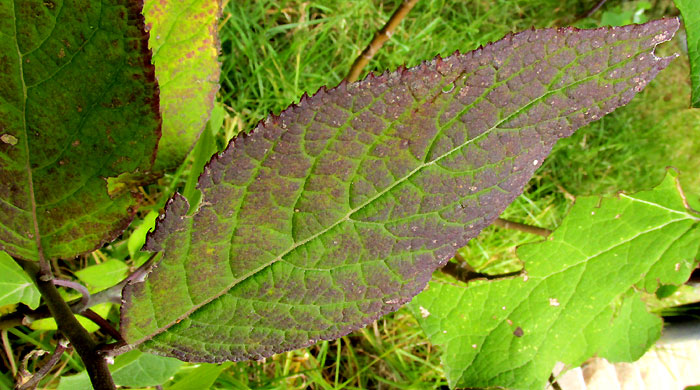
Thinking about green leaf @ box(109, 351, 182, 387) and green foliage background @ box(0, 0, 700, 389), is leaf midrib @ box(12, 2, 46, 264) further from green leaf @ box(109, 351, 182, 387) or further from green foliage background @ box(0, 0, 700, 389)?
green foliage background @ box(0, 0, 700, 389)

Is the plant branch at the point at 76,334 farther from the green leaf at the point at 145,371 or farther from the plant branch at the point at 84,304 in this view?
the green leaf at the point at 145,371

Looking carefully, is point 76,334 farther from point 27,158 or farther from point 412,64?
point 412,64

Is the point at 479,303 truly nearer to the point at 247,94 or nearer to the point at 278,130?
the point at 278,130

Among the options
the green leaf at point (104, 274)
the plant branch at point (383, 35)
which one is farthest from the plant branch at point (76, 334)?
the plant branch at point (383, 35)

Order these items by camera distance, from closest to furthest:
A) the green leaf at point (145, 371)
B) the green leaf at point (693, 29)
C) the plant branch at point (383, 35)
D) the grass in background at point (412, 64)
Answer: the green leaf at point (693, 29)
the green leaf at point (145, 371)
the plant branch at point (383, 35)
the grass in background at point (412, 64)

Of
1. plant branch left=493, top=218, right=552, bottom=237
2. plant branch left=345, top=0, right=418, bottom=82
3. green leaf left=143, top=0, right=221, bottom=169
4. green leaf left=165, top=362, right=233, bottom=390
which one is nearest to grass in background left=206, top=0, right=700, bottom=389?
plant branch left=345, top=0, right=418, bottom=82

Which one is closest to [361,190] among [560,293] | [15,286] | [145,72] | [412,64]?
[145,72]

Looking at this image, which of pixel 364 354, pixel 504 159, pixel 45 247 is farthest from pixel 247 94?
pixel 504 159
